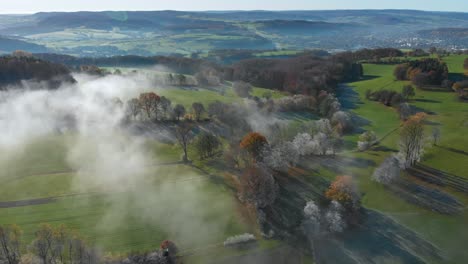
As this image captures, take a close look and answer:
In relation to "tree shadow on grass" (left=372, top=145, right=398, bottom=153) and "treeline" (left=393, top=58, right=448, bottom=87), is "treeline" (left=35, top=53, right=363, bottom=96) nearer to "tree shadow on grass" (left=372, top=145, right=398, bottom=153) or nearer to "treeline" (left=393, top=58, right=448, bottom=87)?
"treeline" (left=393, top=58, right=448, bottom=87)

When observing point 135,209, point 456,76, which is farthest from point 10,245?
point 456,76

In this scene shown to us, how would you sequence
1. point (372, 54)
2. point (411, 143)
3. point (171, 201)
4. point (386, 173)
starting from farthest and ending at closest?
1. point (372, 54)
2. point (411, 143)
3. point (386, 173)
4. point (171, 201)

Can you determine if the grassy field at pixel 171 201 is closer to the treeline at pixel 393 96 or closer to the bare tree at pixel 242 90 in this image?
the treeline at pixel 393 96

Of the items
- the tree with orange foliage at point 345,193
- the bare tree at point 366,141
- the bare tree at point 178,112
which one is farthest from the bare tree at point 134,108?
the tree with orange foliage at point 345,193

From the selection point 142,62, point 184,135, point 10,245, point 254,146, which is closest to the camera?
point 10,245

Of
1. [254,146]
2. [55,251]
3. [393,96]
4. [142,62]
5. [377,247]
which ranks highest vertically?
[142,62]

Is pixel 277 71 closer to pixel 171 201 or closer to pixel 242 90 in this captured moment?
pixel 242 90

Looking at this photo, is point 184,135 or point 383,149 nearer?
point 184,135
